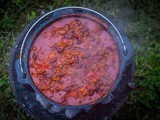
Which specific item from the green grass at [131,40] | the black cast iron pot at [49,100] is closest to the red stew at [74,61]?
the black cast iron pot at [49,100]

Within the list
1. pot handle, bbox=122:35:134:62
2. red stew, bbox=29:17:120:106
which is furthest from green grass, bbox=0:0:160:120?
red stew, bbox=29:17:120:106

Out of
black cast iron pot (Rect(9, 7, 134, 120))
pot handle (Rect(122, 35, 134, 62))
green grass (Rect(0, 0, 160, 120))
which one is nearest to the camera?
black cast iron pot (Rect(9, 7, 134, 120))

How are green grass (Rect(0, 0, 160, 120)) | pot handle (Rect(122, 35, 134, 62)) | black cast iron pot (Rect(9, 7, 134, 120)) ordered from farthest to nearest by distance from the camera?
green grass (Rect(0, 0, 160, 120))
pot handle (Rect(122, 35, 134, 62))
black cast iron pot (Rect(9, 7, 134, 120))

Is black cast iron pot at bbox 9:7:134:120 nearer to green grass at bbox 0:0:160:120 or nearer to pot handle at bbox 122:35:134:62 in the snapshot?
pot handle at bbox 122:35:134:62

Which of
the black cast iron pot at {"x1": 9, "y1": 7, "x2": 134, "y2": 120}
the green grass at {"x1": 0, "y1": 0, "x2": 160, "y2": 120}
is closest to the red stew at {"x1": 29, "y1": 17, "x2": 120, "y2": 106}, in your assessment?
the black cast iron pot at {"x1": 9, "y1": 7, "x2": 134, "y2": 120}

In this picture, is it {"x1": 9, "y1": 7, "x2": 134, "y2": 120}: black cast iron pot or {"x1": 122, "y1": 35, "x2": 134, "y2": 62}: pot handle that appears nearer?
{"x1": 9, "y1": 7, "x2": 134, "y2": 120}: black cast iron pot

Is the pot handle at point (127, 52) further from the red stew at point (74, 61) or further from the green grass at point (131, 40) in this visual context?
the green grass at point (131, 40)

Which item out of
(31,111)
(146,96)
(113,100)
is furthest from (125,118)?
(31,111)

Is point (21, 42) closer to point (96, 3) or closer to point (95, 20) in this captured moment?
point (95, 20)
